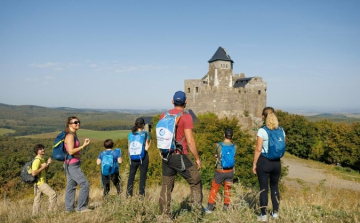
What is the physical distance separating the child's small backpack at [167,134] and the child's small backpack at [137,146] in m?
1.60

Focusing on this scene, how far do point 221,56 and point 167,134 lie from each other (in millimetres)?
34346

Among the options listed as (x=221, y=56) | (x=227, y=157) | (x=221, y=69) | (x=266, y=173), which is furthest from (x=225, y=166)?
(x=221, y=56)

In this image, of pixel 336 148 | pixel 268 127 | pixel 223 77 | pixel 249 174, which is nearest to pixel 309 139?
pixel 336 148

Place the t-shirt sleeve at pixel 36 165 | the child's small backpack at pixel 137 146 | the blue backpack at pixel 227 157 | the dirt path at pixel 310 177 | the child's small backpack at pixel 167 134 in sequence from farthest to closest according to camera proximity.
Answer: the dirt path at pixel 310 177 < the child's small backpack at pixel 137 146 < the t-shirt sleeve at pixel 36 165 < the blue backpack at pixel 227 157 < the child's small backpack at pixel 167 134

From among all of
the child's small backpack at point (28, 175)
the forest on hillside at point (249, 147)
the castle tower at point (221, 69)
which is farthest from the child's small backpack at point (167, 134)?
the castle tower at point (221, 69)

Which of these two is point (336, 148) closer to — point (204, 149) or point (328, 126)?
point (328, 126)

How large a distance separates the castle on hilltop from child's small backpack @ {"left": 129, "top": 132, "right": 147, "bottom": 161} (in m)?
27.6

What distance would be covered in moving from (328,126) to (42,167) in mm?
45901

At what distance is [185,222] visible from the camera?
373 cm

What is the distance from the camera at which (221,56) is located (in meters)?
36.5

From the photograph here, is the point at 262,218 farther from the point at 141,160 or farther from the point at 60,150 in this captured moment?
the point at 60,150

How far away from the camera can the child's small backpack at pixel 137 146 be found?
212 inches

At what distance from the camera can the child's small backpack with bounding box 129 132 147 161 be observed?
538 cm

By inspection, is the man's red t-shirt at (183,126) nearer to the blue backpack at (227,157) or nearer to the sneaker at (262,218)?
the blue backpack at (227,157)
